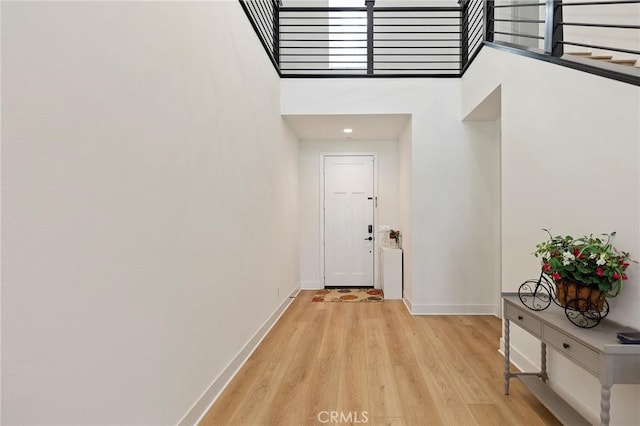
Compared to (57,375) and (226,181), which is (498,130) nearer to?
(226,181)

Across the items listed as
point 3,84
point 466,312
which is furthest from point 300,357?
point 3,84

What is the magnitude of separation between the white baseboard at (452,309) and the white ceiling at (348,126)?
8.07 ft

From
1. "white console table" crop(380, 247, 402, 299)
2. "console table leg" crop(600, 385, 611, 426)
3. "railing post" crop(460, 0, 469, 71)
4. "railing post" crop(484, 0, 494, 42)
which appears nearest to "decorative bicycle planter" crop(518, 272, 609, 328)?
"console table leg" crop(600, 385, 611, 426)

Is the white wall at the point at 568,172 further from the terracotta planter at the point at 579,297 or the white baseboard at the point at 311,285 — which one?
the white baseboard at the point at 311,285

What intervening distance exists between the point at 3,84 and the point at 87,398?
1.03 metres

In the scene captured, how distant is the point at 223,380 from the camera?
2225 mm

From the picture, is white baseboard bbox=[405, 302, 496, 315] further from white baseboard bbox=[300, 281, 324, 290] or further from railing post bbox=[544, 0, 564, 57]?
railing post bbox=[544, 0, 564, 57]

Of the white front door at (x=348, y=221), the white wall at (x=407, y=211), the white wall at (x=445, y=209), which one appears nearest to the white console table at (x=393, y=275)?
the white wall at (x=407, y=211)

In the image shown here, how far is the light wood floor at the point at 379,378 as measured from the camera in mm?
1958

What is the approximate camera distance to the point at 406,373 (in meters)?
2.47

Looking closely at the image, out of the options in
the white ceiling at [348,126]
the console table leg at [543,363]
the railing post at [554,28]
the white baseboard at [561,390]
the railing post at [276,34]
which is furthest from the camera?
the white ceiling at [348,126]

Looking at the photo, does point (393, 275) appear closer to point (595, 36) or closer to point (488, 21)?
point (488, 21)

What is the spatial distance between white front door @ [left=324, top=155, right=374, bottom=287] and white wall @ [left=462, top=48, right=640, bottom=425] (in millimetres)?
2715

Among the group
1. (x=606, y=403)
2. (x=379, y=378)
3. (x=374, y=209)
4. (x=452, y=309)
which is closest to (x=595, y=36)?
A: (x=606, y=403)
